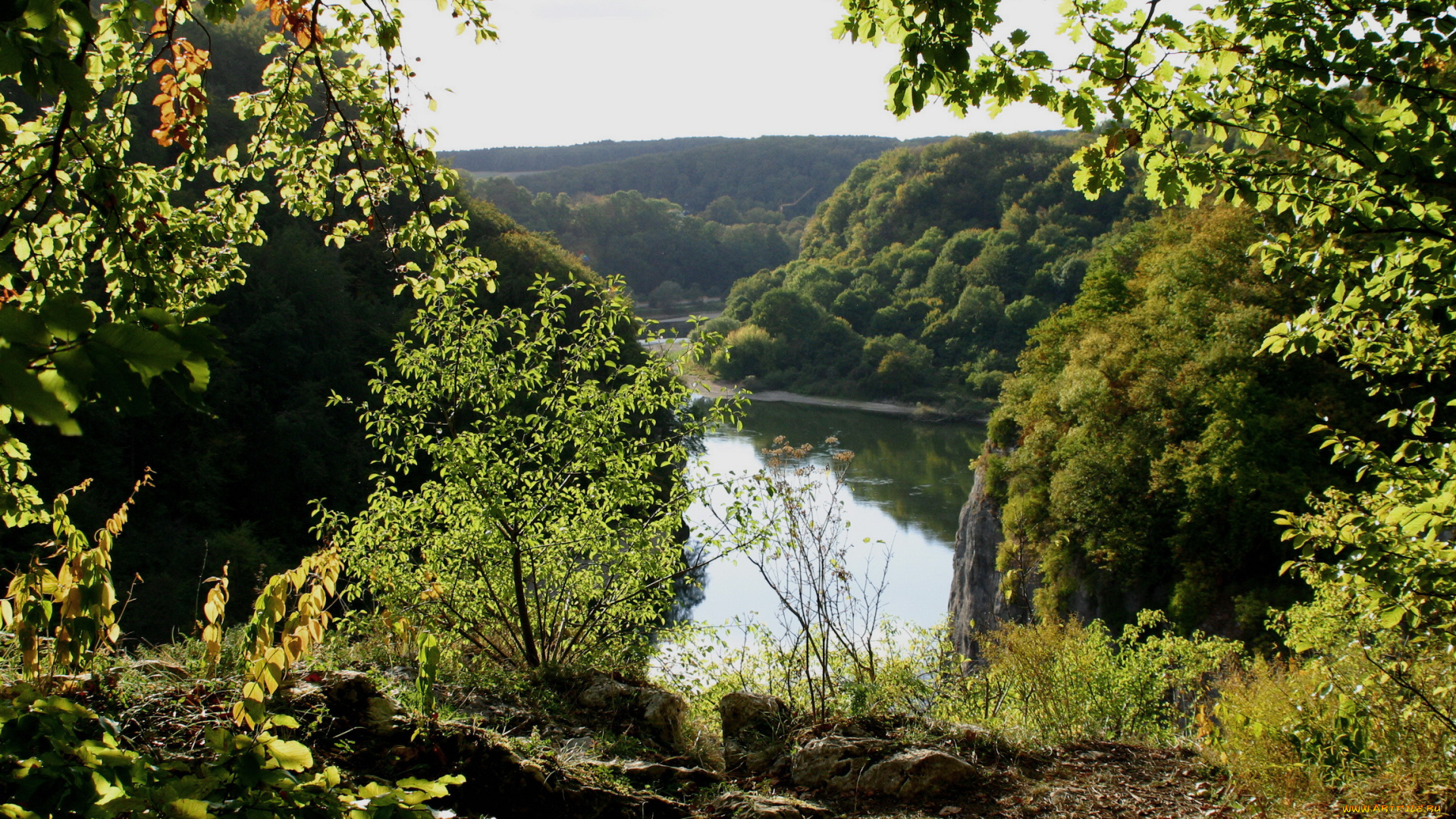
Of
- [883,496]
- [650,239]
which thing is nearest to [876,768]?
[883,496]

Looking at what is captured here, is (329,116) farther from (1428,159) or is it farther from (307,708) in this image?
(1428,159)

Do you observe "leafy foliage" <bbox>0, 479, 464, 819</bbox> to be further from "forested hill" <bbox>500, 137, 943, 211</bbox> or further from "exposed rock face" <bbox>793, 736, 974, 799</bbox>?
"forested hill" <bbox>500, 137, 943, 211</bbox>

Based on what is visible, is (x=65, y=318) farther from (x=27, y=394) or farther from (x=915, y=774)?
(x=915, y=774)

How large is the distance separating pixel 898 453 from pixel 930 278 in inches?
1276

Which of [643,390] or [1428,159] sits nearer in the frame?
[1428,159]

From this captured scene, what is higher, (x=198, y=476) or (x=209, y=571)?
(x=198, y=476)

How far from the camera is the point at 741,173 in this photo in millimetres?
142000

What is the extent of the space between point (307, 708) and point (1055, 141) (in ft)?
318

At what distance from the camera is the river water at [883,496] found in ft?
66.1

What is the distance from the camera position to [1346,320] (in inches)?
139

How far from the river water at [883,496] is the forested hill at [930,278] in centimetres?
541

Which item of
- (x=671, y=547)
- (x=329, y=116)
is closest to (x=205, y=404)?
(x=329, y=116)

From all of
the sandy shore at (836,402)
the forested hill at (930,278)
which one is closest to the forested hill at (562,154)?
the forested hill at (930,278)

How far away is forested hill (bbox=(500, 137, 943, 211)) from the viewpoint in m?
129
